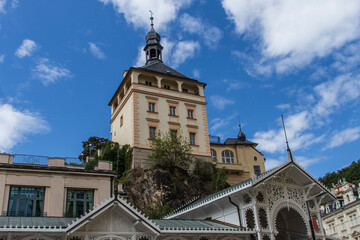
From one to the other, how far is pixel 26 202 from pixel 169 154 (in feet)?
68.9

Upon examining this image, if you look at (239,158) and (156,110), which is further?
→ (239,158)

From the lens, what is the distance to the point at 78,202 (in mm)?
25391

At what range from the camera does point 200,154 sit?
48.2m

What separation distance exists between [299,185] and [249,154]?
29847mm

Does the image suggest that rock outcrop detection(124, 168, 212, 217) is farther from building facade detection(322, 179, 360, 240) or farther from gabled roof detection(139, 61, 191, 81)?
building facade detection(322, 179, 360, 240)

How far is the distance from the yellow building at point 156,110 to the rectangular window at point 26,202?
1930cm

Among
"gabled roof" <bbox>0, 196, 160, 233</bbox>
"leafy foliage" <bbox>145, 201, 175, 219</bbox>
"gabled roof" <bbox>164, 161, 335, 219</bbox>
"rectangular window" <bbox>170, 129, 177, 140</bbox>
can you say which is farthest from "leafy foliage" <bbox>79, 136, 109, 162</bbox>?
"gabled roof" <bbox>0, 196, 160, 233</bbox>

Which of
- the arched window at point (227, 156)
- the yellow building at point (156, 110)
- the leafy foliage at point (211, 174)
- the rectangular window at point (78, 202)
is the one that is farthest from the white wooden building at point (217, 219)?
the arched window at point (227, 156)

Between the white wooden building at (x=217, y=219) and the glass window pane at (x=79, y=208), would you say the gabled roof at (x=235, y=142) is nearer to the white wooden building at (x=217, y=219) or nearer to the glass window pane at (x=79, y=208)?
the white wooden building at (x=217, y=219)

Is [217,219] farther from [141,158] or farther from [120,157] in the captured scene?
[120,157]

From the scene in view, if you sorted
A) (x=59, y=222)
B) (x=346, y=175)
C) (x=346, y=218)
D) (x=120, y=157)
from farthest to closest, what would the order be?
1. (x=346, y=175)
2. (x=346, y=218)
3. (x=120, y=157)
4. (x=59, y=222)

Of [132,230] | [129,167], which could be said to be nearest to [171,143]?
[129,167]

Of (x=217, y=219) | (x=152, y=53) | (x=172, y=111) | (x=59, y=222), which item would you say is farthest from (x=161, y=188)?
(x=152, y=53)

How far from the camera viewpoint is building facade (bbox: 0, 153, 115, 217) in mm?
23828
